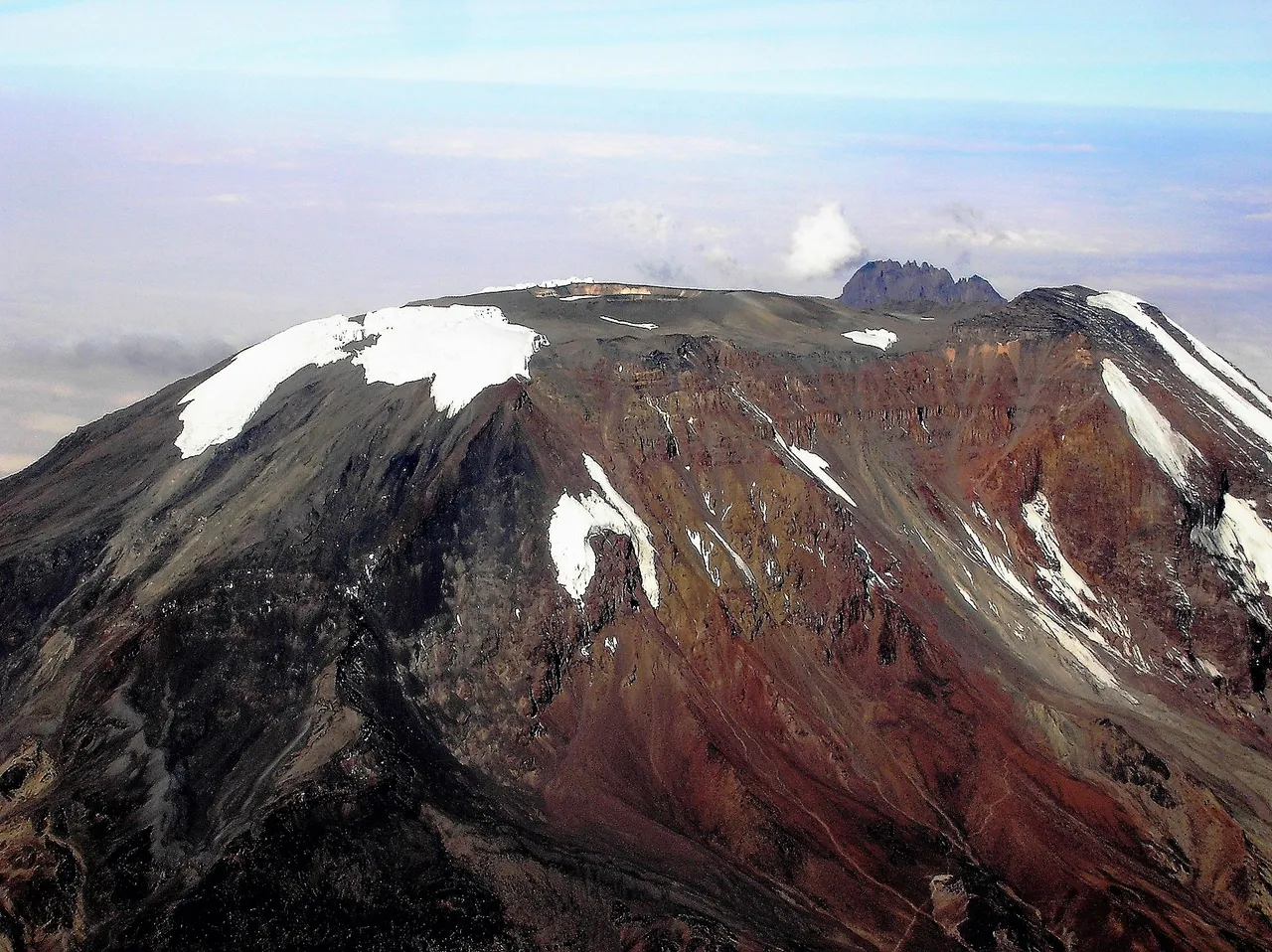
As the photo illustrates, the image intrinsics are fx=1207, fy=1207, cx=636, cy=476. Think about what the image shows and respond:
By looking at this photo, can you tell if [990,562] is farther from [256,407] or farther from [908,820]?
[256,407]

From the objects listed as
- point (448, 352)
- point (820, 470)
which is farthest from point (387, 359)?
point (820, 470)

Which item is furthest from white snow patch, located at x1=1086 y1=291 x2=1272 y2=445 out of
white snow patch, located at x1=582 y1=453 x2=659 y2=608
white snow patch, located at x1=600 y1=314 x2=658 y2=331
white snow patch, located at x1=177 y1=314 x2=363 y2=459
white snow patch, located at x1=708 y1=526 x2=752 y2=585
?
white snow patch, located at x1=177 y1=314 x2=363 y2=459

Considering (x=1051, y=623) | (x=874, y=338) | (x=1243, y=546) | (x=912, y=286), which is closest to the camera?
(x=1051, y=623)

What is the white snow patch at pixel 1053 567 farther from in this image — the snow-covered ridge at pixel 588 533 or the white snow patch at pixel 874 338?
the snow-covered ridge at pixel 588 533

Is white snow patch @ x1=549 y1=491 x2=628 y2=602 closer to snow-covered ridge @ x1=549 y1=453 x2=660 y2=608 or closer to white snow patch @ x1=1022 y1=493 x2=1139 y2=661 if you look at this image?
snow-covered ridge @ x1=549 y1=453 x2=660 y2=608

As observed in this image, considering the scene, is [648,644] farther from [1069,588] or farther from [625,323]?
[625,323]

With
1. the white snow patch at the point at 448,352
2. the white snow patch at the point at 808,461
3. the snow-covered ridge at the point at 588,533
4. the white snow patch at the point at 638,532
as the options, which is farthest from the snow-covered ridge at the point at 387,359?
the white snow patch at the point at 808,461

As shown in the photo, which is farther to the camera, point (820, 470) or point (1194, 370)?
point (1194, 370)

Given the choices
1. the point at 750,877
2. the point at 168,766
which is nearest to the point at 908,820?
the point at 750,877
